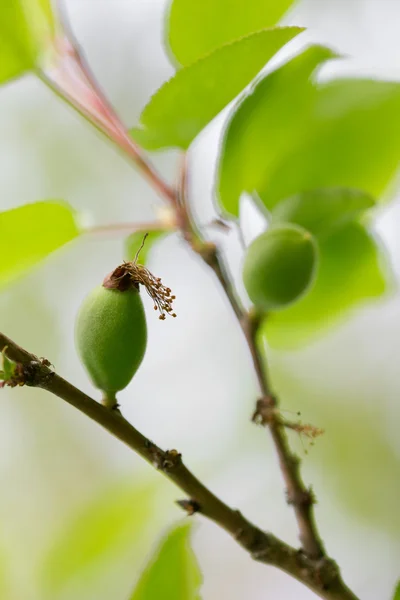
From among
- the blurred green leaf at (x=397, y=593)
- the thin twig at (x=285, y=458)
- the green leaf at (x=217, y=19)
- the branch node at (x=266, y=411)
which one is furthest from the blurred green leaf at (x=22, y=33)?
the blurred green leaf at (x=397, y=593)

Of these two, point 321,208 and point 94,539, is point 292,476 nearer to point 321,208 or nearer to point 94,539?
point 321,208

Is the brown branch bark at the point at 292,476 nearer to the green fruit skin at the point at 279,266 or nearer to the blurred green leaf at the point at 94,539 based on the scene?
the green fruit skin at the point at 279,266

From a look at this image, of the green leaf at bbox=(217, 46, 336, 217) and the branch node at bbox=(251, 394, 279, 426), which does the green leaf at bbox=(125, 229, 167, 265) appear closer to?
the green leaf at bbox=(217, 46, 336, 217)

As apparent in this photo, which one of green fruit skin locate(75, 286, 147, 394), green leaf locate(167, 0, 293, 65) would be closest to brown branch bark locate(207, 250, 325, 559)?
green fruit skin locate(75, 286, 147, 394)

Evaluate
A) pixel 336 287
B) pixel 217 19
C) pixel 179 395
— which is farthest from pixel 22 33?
pixel 179 395

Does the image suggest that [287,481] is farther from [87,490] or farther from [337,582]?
[87,490]

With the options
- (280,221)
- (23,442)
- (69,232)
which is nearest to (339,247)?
(280,221)
